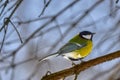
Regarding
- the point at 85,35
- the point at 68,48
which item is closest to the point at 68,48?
the point at 68,48

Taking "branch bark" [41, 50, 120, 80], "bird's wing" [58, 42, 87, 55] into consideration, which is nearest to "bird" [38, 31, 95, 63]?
"bird's wing" [58, 42, 87, 55]

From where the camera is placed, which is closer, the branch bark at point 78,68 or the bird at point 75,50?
the branch bark at point 78,68

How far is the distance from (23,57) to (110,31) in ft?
2.77

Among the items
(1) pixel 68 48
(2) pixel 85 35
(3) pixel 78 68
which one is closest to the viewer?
(3) pixel 78 68

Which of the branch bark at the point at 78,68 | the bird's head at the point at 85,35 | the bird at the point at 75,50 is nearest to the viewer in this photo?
the branch bark at the point at 78,68

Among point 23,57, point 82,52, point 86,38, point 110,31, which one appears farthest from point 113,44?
point 23,57

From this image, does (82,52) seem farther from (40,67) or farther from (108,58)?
(40,67)

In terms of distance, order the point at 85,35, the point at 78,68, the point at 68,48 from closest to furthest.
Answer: the point at 78,68
the point at 68,48
the point at 85,35

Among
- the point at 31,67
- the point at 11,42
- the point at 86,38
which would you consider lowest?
the point at 31,67

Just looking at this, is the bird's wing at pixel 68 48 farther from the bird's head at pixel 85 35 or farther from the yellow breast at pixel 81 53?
the bird's head at pixel 85 35

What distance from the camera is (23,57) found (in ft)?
6.46

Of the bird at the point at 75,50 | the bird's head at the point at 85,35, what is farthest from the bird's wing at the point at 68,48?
the bird's head at the point at 85,35

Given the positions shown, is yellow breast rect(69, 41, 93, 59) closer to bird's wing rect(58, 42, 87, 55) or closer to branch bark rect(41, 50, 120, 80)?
bird's wing rect(58, 42, 87, 55)

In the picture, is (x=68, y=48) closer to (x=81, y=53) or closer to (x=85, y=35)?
(x=81, y=53)
